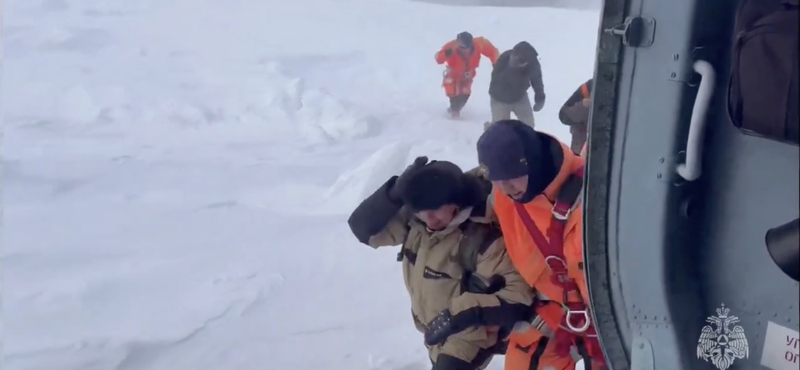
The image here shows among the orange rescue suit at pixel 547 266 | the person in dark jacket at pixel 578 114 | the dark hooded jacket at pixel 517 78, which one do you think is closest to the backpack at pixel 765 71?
the orange rescue suit at pixel 547 266

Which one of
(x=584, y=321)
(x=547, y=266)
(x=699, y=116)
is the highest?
(x=699, y=116)

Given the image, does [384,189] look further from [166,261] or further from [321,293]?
[166,261]

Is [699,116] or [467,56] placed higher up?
[699,116]

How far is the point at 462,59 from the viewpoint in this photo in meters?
Answer: 8.71

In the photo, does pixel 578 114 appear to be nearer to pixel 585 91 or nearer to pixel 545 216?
pixel 585 91

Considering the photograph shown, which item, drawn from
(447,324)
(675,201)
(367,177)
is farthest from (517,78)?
(675,201)

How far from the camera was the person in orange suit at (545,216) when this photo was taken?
80.5 inches

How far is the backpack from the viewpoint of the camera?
1.25m

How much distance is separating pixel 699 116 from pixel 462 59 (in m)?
7.40

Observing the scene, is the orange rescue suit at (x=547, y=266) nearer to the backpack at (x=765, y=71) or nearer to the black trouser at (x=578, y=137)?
the backpack at (x=765, y=71)

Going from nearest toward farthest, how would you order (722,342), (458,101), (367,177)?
(722,342) < (367,177) < (458,101)

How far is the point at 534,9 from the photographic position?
18.2m

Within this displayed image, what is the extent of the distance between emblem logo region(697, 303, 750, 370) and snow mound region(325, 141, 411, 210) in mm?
4176

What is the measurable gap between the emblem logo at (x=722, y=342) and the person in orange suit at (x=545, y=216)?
42 centimetres
